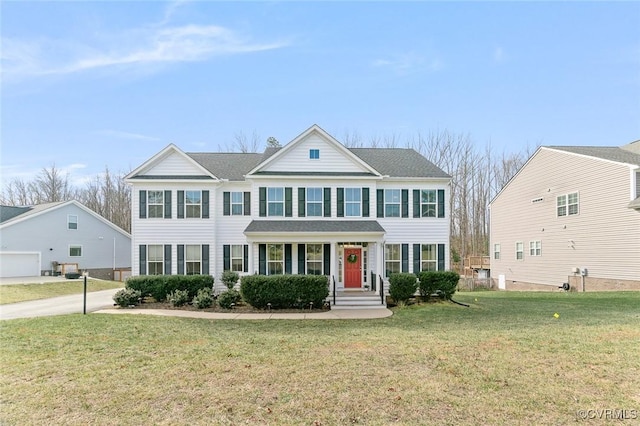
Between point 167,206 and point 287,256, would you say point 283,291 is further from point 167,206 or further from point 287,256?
point 167,206

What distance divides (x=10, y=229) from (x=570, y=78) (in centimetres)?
3769

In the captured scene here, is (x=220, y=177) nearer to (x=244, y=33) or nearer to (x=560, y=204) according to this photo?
(x=244, y=33)

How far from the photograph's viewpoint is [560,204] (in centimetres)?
2394

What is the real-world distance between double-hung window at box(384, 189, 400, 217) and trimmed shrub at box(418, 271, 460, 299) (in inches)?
129

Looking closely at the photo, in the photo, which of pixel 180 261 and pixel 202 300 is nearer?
pixel 202 300

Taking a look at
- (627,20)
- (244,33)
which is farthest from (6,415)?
(627,20)

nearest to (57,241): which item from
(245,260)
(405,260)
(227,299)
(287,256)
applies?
(245,260)

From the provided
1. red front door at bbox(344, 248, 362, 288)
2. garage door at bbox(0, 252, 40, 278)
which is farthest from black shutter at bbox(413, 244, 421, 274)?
garage door at bbox(0, 252, 40, 278)

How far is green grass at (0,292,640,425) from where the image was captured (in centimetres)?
475

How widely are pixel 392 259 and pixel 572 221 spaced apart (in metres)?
13.0

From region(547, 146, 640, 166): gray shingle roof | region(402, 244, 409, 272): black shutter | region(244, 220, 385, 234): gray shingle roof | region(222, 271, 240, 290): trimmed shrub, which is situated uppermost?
region(547, 146, 640, 166): gray shingle roof

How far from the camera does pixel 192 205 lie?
1797cm

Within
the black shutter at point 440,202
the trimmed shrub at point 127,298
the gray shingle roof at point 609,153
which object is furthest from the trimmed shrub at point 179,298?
the gray shingle roof at point 609,153

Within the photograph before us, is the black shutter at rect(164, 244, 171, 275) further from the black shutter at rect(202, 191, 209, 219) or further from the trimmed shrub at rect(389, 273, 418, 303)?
the trimmed shrub at rect(389, 273, 418, 303)
